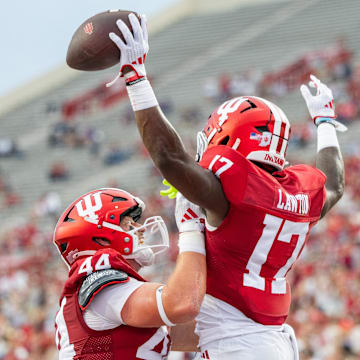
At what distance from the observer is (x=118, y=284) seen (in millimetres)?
2803

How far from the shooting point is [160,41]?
934 inches

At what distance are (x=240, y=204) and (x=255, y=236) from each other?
0.16 m

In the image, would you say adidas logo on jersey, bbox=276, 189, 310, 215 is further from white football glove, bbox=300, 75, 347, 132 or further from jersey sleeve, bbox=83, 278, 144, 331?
white football glove, bbox=300, 75, 347, 132

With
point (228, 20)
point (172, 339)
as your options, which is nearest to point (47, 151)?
point (228, 20)

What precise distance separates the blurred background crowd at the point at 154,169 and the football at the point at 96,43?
488 cm

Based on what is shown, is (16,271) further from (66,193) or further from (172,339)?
(172,339)

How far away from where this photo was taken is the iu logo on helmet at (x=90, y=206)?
3.08 metres

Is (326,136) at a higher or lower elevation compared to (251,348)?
higher

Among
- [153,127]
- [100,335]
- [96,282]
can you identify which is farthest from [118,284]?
[153,127]

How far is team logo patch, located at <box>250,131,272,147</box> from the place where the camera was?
9.05 feet

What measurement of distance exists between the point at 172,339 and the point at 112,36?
4.29 feet

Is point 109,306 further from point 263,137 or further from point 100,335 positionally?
point 263,137

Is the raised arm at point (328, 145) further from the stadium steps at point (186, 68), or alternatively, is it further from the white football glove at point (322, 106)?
the stadium steps at point (186, 68)

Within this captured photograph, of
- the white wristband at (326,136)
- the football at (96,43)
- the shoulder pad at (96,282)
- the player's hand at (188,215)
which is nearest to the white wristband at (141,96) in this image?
the football at (96,43)
